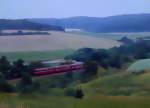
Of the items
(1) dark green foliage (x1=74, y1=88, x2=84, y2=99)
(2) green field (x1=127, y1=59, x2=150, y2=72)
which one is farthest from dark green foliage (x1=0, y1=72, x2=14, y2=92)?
(2) green field (x1=127, y1=59, x2=150, y2=72)

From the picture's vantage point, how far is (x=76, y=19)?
12.8 ft

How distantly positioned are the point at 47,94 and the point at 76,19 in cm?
93

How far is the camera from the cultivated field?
12.0 ft

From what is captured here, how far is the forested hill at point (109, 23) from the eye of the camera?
382 centimetres

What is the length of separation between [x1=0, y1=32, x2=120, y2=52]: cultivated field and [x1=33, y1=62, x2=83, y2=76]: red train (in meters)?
0.21

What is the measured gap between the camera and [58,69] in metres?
3.53

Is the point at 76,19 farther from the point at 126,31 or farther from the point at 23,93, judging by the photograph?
the point at 23,93

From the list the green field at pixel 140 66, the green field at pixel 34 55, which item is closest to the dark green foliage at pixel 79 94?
the green field at pixel 34 55

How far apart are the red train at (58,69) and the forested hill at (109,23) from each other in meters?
0.47

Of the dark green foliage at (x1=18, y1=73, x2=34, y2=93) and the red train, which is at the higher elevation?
the red train

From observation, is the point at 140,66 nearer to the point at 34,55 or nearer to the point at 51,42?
the point at 51,42

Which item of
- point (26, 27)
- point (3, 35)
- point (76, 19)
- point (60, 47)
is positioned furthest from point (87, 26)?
→ point (3, 35)

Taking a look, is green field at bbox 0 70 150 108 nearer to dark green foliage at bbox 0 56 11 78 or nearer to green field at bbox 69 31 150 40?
dark green foliage at bbox 0 56 11 78

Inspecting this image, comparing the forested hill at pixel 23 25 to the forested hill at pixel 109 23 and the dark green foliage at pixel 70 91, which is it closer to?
the forested hill at pixel 109 23
